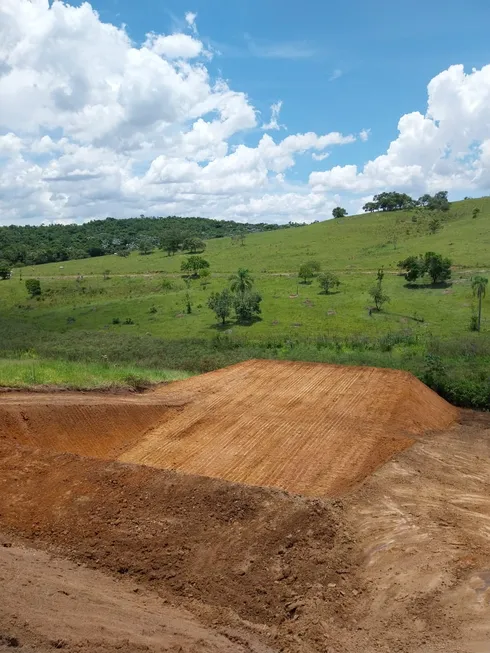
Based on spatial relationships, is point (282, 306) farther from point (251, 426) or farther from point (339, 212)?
point (339, 212)

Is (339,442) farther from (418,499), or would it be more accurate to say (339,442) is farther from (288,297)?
(288,297)

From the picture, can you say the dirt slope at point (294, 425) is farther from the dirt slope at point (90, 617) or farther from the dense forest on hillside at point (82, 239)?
the dense forest on hillside at point (82, 239)

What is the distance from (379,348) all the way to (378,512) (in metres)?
25.5

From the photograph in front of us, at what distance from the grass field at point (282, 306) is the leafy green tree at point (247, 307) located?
4.50ft

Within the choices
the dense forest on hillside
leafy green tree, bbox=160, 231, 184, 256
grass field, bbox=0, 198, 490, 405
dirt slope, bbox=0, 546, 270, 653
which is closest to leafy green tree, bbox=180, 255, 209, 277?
grass field, bbox=0, 198, 490, 405

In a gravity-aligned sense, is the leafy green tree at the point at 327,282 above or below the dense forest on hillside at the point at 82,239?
below

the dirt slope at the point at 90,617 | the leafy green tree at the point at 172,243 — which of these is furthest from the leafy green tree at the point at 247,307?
the leafy green tree at the point at 172,243

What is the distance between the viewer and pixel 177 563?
36.9 feet

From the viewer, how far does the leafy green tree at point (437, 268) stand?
61438 mm

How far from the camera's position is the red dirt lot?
945cm

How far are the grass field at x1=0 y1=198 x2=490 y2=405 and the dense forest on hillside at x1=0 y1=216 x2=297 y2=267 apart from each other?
31.4 ft

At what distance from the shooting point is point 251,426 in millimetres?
20016

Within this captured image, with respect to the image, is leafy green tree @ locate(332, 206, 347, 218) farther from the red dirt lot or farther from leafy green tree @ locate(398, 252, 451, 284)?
the red dirt lot

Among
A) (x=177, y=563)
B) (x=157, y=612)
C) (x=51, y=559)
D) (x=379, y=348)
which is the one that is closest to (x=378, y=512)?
(x=177, y=563)
